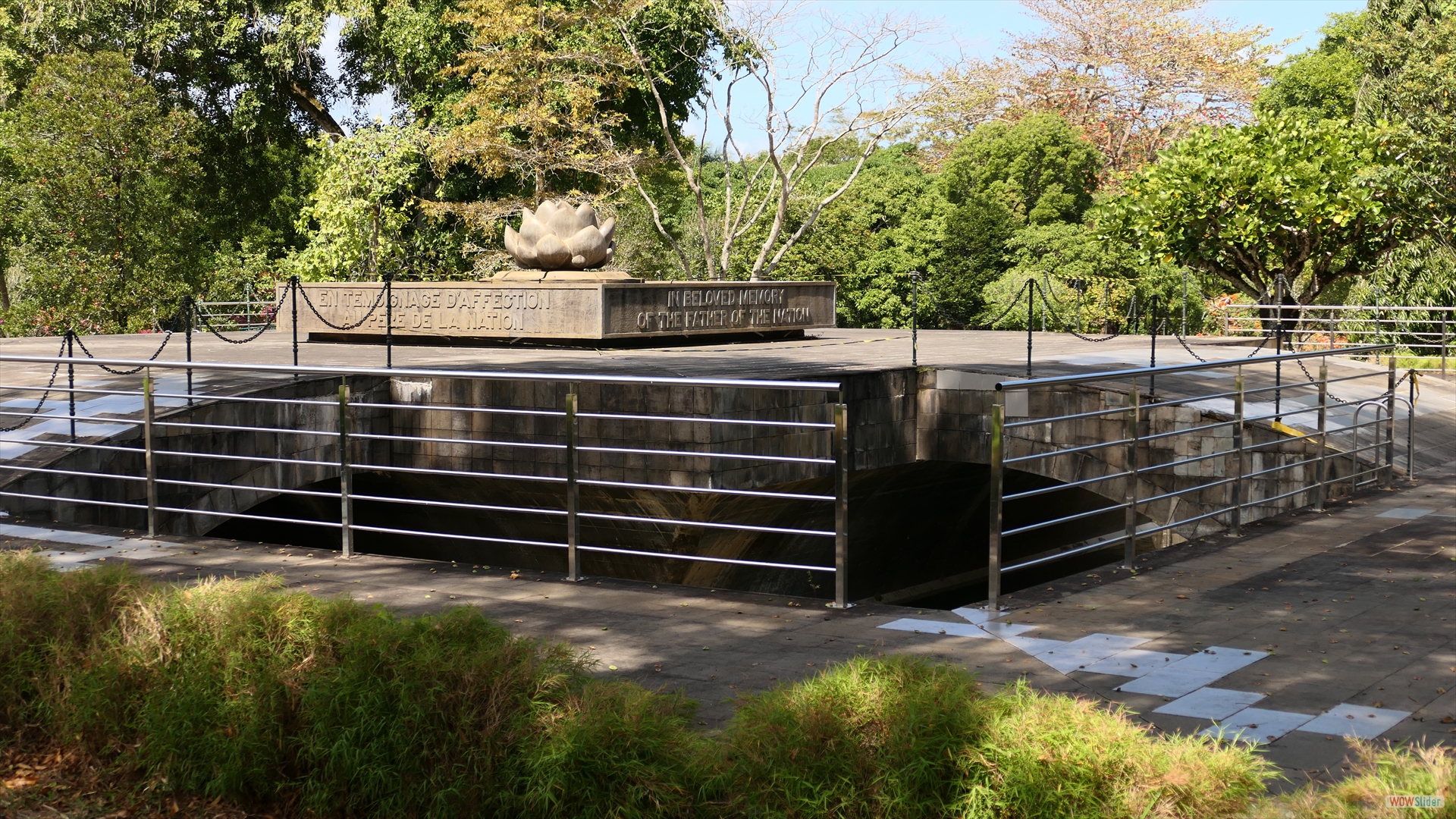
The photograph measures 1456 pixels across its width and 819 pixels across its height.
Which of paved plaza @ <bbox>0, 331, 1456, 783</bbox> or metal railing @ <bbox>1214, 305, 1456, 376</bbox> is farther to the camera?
metal railing @ <bbox>1214, 305, 1456, 376</bbox>

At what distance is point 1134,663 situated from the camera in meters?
5.36

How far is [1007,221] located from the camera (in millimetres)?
36969

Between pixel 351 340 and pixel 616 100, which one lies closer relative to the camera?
pixel 351 340

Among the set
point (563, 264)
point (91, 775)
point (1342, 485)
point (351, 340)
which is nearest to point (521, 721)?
point (91, 775)

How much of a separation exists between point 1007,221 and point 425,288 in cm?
2221

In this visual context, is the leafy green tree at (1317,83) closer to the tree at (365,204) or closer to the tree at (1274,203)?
the tree at (1274,203)

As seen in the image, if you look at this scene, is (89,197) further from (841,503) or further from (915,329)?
(841,503)

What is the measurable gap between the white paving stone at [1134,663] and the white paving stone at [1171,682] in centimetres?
5

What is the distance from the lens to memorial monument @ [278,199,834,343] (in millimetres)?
17734

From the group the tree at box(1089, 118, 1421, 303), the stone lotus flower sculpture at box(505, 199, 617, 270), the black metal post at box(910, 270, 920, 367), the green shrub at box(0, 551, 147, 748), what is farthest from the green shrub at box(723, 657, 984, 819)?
the tree at box(1089, 118, 1421, 303)

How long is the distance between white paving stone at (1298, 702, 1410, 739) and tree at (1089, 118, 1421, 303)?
18255mm

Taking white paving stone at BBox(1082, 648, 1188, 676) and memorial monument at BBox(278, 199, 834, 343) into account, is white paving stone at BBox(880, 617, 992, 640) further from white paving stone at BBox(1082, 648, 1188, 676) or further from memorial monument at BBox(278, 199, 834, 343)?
memorial monument at BBox(278, 199, 834, 343)

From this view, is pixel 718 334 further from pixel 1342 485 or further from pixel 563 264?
pixel 1342 485

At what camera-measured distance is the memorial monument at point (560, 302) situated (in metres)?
17.7
